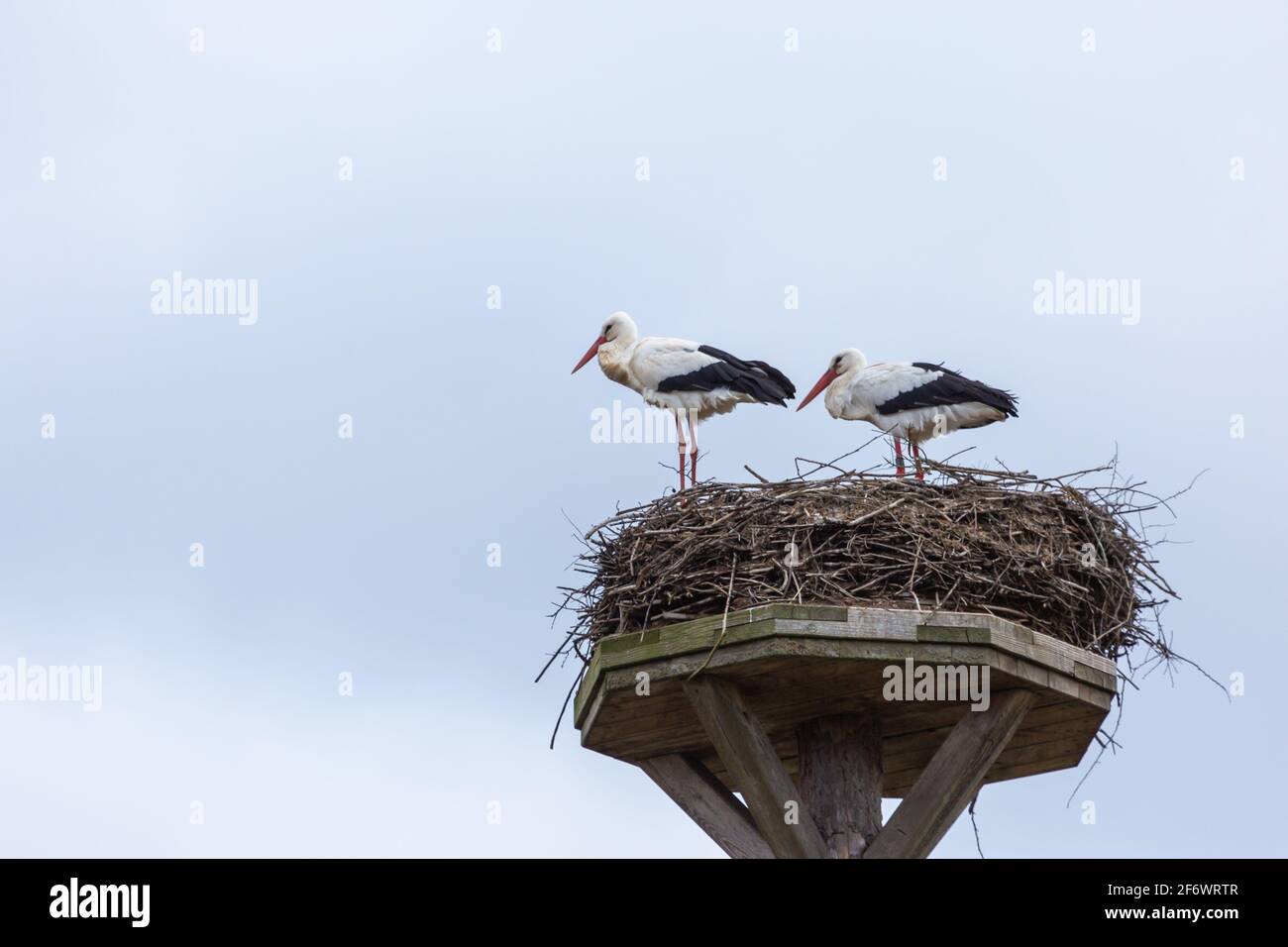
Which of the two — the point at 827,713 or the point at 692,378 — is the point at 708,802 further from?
the point at 692,378

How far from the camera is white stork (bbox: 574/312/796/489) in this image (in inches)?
449

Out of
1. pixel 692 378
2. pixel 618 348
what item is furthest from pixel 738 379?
pixel 618 348

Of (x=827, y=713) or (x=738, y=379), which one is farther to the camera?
(x=738, y=379)

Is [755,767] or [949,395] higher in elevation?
[949,395]

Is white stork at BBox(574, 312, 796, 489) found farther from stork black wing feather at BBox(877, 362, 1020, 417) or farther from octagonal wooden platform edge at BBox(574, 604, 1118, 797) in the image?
octagonal wooden platform edge at BBox(574, 604, 1118, 797)

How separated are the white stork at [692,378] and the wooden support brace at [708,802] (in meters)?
3.41

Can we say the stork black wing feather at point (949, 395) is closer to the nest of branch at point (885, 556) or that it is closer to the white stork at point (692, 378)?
the white stork at point (692, 378)

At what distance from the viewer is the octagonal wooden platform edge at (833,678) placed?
722cm

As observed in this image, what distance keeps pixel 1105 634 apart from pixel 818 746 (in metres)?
1.36

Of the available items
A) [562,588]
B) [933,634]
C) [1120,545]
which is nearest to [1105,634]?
[1120,545]

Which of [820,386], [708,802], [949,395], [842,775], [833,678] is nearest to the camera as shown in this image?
[833,678]

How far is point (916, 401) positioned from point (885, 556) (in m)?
3.77

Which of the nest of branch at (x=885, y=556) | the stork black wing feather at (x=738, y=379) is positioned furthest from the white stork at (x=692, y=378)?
the nest of branch at (x=885, y=556)

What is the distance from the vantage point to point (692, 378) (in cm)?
1145
